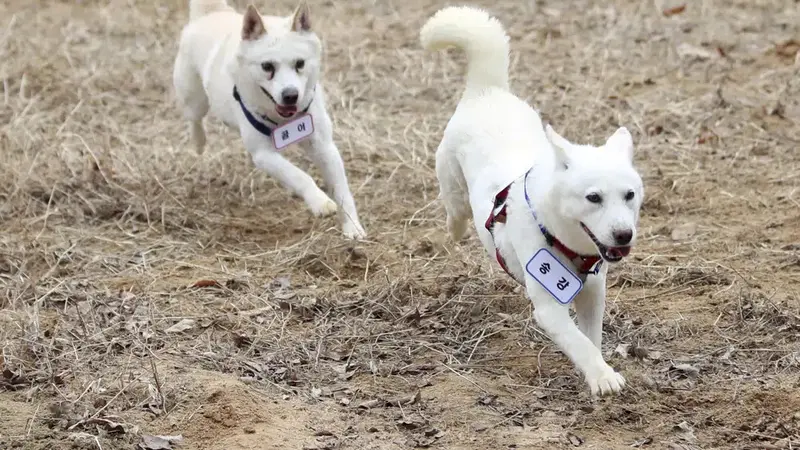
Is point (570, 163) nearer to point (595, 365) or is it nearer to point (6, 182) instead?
point (595, 365)

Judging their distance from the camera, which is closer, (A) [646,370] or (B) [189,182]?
(A) [646,370]

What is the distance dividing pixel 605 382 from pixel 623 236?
53 centimetres

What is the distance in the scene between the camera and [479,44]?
4.96m

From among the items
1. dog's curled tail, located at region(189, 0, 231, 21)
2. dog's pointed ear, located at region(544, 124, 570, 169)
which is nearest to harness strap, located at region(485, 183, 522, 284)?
dog's pointed ear, located at region(544, 124, 570, 169)

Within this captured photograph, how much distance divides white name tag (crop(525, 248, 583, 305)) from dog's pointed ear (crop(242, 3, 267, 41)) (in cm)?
256

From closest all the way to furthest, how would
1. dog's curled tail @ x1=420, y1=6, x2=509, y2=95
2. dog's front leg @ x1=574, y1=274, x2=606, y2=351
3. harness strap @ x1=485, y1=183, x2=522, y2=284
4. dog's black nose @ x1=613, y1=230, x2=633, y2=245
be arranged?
dog's black nose @ x1=613, y1=230, x2=633, y2=245 → dog's front leg @ x1=574, y1=274, x2=606, y2=351 → harness strap @ x1=485, y1=183, x2=522, y2=284 → dog's curled tail @ x1=420, y1=6, x2=509, y2=95

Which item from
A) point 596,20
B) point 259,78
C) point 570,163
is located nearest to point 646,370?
point 570,163

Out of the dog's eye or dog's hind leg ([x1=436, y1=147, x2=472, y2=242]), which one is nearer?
the dog's eye

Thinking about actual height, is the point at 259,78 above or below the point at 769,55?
above

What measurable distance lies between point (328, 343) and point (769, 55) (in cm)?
495

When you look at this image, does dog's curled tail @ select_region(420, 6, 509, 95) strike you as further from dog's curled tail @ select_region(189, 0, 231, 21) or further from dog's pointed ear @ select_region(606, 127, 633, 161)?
dog's curled tail @ select_region(189, 0, 231, 21)

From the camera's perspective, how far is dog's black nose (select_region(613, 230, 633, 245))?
367 cm

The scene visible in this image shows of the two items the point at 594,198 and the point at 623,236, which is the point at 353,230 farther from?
the point at 623,236

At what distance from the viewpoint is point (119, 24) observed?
10188 mm
